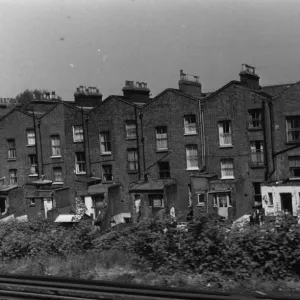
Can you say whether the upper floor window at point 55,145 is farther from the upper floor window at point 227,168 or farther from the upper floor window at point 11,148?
the upper floor window at point 227,168

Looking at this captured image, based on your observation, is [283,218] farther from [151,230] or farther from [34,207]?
[34,207]

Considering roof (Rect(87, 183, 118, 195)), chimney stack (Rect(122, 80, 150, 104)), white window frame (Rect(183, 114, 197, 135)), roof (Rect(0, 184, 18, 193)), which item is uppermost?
chimney stack (Rect(122, 80, 150, 104))

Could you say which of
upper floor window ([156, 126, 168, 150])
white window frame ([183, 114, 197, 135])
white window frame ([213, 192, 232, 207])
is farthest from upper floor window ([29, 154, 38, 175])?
white window frame ([213, 192, 232, 207])


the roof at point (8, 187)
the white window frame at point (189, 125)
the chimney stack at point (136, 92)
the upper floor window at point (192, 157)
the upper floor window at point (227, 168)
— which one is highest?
the chimney stack at point (136, 92)

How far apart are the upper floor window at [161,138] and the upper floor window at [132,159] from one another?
208cm

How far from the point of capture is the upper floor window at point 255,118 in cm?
3184

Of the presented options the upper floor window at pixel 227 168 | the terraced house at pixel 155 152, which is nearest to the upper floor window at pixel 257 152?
the terraced house at pixel 155 152

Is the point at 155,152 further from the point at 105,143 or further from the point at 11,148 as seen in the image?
the point at 11,148

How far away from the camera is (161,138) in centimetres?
3528

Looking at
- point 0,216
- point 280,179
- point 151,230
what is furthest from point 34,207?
point 151,230

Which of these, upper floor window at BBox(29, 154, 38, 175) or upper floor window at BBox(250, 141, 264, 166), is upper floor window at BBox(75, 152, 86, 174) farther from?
upper floor window at BBox(250, 141, 264, 166)

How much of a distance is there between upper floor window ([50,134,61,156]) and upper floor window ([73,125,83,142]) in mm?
1677

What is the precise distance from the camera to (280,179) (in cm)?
3127

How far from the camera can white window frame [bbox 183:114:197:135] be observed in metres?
34.0
